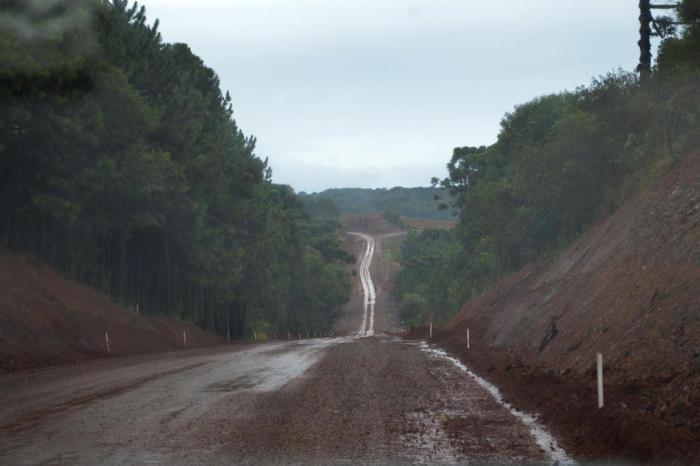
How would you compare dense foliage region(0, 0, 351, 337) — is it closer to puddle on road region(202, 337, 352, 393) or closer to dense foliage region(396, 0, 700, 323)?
puddle on road region(202, 337, 352, 393)

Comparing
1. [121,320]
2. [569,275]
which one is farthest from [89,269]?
[569,275]

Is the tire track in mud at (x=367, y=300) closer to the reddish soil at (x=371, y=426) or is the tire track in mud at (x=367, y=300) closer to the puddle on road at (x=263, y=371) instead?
the puddle on road at (x=263, y=371)

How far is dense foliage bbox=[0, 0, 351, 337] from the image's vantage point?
111 ft

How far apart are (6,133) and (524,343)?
23.9 meters

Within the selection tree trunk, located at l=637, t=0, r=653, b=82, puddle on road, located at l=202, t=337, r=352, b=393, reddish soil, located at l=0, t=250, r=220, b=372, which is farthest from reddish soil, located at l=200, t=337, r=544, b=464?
tree trunk, located at l=637, t=0, r=653, b=82

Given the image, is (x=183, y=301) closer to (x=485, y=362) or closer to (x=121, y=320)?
(x=121, y=320)

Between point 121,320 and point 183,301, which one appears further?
point 183,301

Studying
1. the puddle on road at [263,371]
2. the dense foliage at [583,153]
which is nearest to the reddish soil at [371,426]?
the puddle on road at [263,371]

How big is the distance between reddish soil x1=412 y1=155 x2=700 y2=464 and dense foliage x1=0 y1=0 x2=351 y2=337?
66.0 feet

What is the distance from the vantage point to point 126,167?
138 feet

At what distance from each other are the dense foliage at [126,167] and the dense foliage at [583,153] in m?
19.1

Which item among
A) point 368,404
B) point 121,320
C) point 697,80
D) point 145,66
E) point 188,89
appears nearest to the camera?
point 368,404

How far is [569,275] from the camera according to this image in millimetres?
30891

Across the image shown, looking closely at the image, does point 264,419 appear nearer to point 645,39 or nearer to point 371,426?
point 371,426
